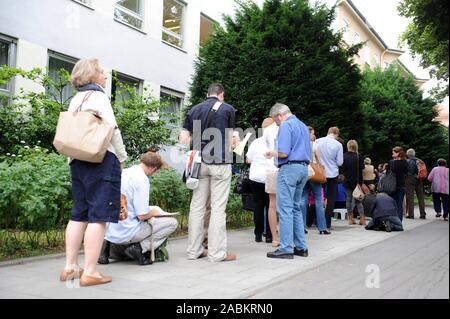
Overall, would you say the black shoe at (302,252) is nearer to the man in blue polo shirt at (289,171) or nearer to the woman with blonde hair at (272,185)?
the man in blue polo shirt at (289,171)

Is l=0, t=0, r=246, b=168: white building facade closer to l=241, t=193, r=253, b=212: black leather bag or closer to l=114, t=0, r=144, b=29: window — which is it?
l=114, t=0, r=144, b=29: window

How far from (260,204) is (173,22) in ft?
42.3

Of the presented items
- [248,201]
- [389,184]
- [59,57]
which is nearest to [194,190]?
[248,201]

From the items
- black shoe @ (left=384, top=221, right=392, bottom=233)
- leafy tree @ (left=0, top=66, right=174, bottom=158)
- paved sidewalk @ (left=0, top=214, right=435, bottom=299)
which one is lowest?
paved sidewalk @ (left=0, top=214, right=435, bottom=299)

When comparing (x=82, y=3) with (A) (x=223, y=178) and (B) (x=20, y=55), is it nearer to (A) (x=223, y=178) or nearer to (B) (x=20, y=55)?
(B) (x=20, y=55)

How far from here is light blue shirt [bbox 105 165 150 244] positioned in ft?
16.8

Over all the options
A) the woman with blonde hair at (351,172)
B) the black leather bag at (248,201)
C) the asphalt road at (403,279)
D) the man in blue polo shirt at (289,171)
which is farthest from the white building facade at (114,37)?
the asphalt road at (403,279)

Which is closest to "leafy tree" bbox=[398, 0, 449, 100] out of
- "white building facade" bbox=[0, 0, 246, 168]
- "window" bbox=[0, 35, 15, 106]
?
"white building facade" bbox=[0, 0, 246, 168]

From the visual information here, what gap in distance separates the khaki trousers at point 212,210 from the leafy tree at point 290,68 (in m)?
5.44

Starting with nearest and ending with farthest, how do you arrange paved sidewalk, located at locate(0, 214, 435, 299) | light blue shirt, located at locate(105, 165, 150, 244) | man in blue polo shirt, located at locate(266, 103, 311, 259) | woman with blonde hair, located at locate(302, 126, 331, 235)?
paved sidewalk, located at locate(0, 214, 435, 299) < light blue shirt, located at locate(105, 165, 150, 244) < man in blue polo shirt, located at locate(266, 103, 311, 259) < woman with blonde hair, located at locate(302, 126, 331, 235)

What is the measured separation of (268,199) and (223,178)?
1.88 meters

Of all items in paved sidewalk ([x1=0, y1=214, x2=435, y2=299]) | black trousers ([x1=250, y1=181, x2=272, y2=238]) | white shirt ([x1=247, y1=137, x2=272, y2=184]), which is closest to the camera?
paved sidewalk ([x1=0, y1=214, x2=435, y2=299])

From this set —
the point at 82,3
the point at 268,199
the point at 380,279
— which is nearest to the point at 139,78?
the point at 82,3

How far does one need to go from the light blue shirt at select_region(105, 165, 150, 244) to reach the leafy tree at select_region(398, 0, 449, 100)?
3.54 meters
